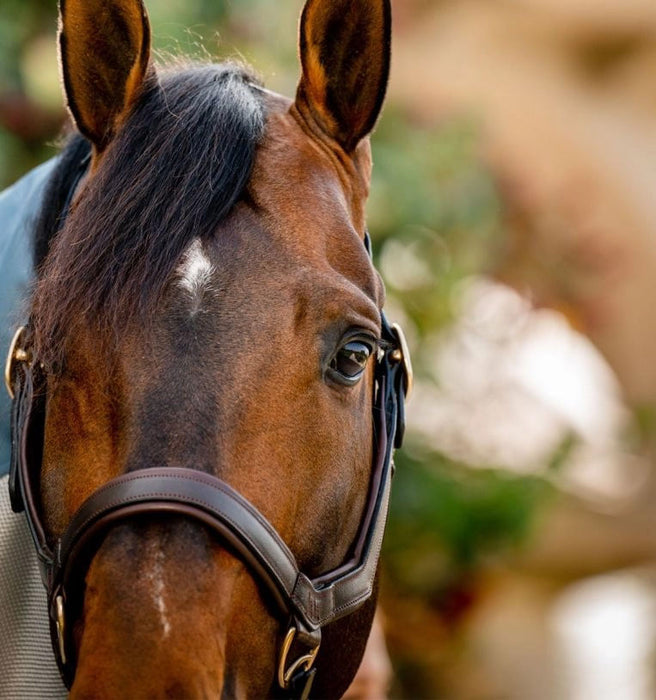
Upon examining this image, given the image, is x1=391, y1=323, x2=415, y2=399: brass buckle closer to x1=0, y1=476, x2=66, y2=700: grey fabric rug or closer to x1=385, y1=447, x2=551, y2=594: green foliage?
x1=0, y1=476, x2=66, y2=700: grey fabric rug

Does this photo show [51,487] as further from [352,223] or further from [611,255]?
[611,255]

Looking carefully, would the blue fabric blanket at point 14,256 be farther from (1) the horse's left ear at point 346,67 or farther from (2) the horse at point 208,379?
(1) the horse's left ear at point 346,67

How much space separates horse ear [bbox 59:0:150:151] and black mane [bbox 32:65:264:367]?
44 millimetres

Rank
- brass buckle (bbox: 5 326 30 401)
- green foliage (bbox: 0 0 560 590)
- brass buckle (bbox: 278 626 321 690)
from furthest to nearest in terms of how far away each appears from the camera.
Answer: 1. green foliage (bbox: 0 0 560 590)
2. brass buckle (bbox: 5 326 30 401)
3. brass buckle (bbox: 278 626 321 690)

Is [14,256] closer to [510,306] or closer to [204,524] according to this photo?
[204,524]

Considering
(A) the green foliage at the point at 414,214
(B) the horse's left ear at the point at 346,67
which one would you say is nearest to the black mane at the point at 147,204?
(B) the horse's left ear at the point at 346,67

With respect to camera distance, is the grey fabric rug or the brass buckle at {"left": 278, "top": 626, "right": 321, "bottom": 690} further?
the grey fabric rug

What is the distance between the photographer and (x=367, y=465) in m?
1.49

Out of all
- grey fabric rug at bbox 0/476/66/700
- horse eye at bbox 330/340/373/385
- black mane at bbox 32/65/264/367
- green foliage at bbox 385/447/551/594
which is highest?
black mane at bbox 32/65/264/367

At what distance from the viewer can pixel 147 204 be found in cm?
137

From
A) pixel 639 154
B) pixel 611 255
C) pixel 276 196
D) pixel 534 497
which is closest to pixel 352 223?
pixel 276 196

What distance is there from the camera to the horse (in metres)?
1.18

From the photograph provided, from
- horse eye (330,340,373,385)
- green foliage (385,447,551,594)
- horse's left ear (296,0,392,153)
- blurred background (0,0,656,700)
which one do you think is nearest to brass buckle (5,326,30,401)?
horse eye (330,340,373,385)

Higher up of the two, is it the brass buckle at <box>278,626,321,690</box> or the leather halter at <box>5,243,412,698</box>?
the leather halter at <box>5,243,412,698</box>
